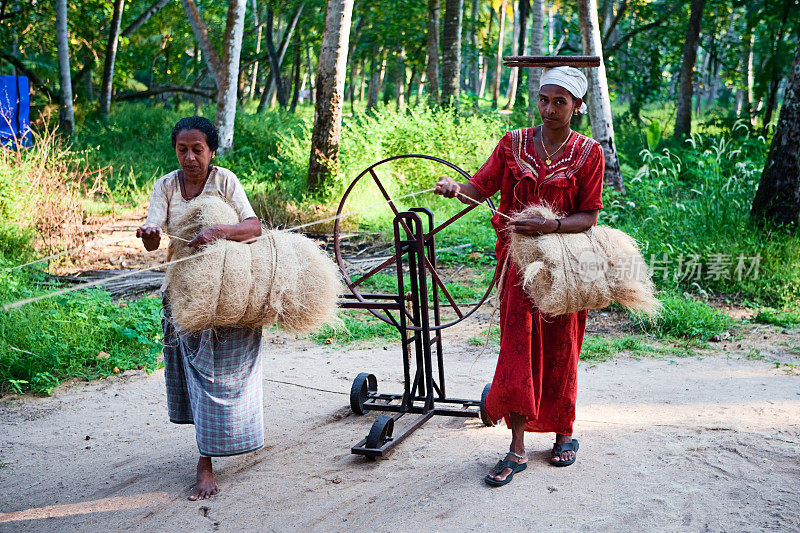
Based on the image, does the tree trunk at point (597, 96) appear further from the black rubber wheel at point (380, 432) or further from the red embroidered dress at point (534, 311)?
the black rubber wheel at point (380, 432)

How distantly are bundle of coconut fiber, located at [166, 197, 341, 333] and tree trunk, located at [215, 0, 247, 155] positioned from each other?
327 inches

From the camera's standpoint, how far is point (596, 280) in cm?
308

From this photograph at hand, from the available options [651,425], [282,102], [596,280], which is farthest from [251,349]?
[282,102]

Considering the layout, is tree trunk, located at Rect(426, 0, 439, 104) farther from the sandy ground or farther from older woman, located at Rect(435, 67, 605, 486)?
older woman, located at Rect(435, 67, 605, 486)

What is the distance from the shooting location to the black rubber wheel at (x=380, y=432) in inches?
140

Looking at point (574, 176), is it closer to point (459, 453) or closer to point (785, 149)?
point (459, 453)

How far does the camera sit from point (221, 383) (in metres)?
3.20

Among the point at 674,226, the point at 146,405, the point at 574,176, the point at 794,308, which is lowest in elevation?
the point at 146,405

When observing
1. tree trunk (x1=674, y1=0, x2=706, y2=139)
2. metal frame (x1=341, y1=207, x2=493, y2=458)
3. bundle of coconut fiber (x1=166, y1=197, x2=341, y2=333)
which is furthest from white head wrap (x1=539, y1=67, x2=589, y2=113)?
tree trunk (x1=674, y1=0, x2=706, y2=139)

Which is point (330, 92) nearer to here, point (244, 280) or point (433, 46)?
point (433, 46)

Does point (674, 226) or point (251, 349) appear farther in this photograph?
point (674, 226)

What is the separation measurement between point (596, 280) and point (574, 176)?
0.50 metres

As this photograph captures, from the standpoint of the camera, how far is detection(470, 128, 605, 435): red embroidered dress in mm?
3227

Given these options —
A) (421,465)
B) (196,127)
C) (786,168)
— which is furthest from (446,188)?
(786,168)
